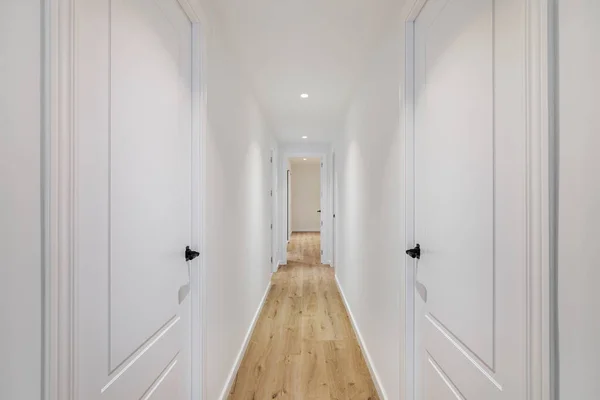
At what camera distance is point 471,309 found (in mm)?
976

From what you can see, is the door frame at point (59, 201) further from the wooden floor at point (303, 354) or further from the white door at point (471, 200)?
the wooden floor at point (303, 354)

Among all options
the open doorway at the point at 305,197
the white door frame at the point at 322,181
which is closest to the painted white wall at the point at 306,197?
the open doorway at the point at 305,197

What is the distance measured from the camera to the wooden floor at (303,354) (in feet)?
7.04

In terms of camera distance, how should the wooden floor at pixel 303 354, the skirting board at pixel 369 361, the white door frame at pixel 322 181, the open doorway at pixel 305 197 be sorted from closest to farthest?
the skirting board at pixel 369 361 → the wooden floor at pixel 303 354 → the white door frame at pixel 322 181 → the open doorway at pixel 305 197

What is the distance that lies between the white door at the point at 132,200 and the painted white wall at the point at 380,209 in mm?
1058

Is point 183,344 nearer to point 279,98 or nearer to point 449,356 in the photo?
point 449,356

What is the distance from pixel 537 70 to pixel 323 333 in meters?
2.87

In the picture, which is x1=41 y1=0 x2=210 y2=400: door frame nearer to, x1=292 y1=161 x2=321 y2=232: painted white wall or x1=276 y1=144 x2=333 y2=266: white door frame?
x1=276 y1=144 x2=333 y2=266: white door frame

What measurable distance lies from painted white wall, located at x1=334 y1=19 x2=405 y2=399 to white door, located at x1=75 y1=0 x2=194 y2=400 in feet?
3.47

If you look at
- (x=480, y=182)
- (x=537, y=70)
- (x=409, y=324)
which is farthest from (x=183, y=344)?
(x=537, y=70)
